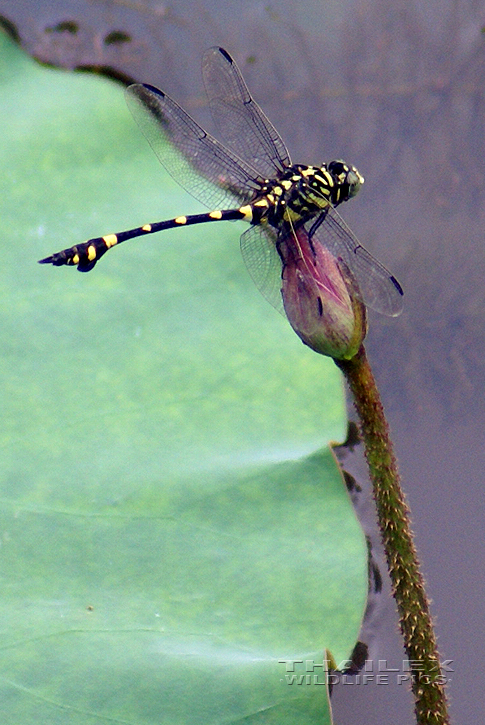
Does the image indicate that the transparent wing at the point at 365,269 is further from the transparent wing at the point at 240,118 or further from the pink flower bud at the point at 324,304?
the transparent wing at the point at 240,118

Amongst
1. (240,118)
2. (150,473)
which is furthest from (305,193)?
(150,473)

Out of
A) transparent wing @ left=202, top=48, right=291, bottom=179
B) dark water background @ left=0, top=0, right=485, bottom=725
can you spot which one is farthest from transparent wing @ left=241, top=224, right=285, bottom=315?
dark water background @ left=0, top=0, right=485, bottom=725

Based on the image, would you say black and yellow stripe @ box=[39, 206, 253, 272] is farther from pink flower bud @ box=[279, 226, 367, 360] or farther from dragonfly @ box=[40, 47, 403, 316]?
pink flower bud @ box=[279, 226, 367, 360]

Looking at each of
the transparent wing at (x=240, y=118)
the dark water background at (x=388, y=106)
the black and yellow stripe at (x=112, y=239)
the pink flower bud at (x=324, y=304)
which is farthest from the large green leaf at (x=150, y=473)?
the dark water background at (x=388, y=106)

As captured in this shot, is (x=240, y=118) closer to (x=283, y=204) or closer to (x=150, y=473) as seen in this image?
(x=283, y=204)

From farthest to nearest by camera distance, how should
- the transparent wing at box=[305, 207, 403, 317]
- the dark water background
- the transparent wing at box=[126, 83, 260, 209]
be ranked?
the dark water background, the transparent wing at box=[126, 83, 260, 209], the transparent wing at box=[305, 207, 403, 317]

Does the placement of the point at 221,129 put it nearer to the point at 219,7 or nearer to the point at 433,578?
the point at 219,7

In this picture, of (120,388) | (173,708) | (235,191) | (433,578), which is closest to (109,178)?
(235,191)
